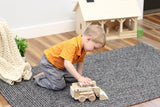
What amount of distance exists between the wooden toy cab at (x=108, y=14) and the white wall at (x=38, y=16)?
0.14 metres

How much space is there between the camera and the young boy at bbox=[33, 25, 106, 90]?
1.45 metres

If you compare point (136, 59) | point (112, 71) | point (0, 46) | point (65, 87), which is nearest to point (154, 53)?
point (136, 59)

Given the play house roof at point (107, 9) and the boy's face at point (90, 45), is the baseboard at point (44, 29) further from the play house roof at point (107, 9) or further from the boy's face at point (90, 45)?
the boy's face at point (90, 45)

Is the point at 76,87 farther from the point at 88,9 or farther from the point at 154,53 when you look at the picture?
the point at 88,9

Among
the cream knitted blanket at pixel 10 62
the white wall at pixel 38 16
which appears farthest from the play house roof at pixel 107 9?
Result: the cream knitted blanket at pixel 10 62

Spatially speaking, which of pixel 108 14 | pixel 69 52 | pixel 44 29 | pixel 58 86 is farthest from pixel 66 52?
pixel 44 29

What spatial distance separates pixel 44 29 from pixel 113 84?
44.3 inches

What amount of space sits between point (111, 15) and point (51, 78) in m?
1.02

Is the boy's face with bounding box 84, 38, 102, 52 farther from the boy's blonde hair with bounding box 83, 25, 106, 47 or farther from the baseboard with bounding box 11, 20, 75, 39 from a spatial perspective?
the baseboard with bounding box 11, 20, 75, 39

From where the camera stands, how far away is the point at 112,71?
73.8 inches

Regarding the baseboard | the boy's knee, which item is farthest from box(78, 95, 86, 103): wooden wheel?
the baseboard

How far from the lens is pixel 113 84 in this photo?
5.60ft

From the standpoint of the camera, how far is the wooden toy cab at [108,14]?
7.77ft

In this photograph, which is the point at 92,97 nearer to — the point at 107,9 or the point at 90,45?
the point at 90,45
